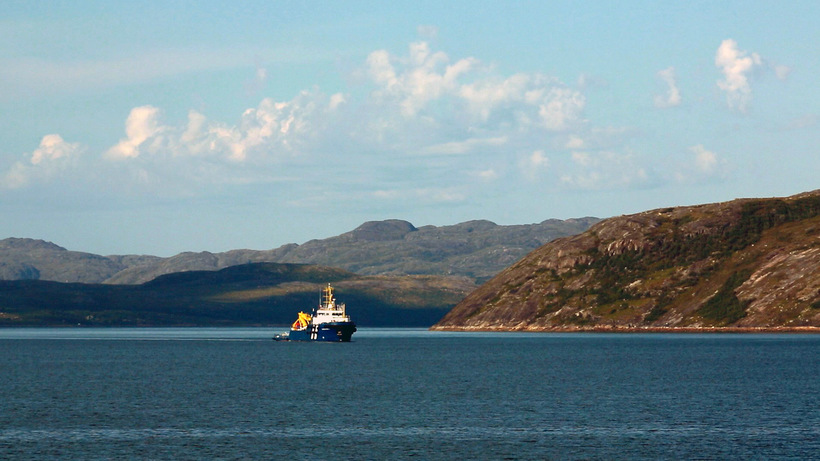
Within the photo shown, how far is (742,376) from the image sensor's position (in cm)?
15412

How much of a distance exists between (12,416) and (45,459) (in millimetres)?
31603

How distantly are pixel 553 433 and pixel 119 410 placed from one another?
4919 cm

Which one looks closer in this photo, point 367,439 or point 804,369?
point 367,439

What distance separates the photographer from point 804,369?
16538 centimetres

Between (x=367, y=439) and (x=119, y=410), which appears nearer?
(x=367, y=439)

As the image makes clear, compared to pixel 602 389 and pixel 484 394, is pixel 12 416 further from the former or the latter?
pixel 602 389

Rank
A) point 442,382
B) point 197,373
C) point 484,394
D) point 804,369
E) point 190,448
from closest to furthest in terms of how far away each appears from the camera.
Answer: point 190,448
point 484,394
point 442,382
point 804,369
point 197,373

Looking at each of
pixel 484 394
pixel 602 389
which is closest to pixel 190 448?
pixel 484 394

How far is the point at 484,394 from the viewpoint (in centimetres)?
13050

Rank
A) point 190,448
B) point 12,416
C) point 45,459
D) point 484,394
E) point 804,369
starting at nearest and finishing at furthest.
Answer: point 45,459, point 190,448, point 12,416, point 484,394, point 804,369

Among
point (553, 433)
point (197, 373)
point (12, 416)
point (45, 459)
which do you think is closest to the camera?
point (45, 459)

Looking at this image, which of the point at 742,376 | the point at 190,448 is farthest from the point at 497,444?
the point at 742,376

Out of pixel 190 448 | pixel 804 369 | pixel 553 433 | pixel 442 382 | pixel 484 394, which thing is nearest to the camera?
pixel 190 448

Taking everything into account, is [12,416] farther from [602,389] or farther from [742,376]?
[742,376]
